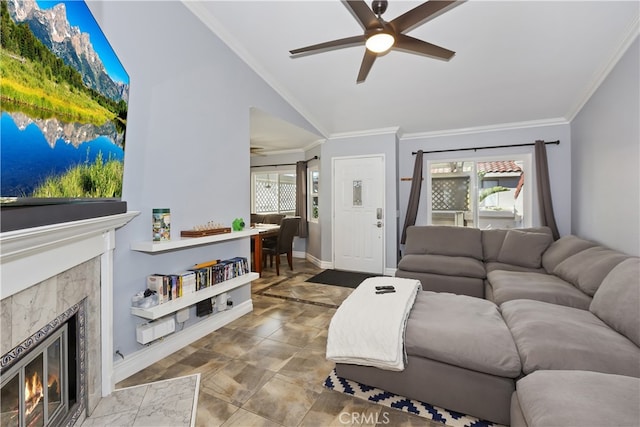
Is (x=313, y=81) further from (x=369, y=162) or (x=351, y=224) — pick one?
(x=351, y=224)

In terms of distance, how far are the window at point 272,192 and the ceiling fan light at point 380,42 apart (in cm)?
507

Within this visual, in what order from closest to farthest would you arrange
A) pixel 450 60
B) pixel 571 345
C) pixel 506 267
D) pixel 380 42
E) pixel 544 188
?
pixel 571 345 → pixel 380 42 → pixel 450 60 → pixel 506 267 → pixel 544 188

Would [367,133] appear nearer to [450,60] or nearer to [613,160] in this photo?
[450,60]

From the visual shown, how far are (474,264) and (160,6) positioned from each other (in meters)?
4.12

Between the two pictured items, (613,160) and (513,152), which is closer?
(613,160)

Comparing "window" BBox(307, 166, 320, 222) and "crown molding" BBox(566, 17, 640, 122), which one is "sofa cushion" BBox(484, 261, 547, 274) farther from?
"window" BBox(307, 166, 320, 222)

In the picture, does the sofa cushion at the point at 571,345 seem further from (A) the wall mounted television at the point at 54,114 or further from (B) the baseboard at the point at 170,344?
(B) the baseboard at the point at 170,344

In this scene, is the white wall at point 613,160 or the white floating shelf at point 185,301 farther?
the white wall at point 613,160

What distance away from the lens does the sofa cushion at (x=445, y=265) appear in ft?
11.6

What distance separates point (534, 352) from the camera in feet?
5.05

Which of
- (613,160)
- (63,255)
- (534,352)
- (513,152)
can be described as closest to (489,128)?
(513,152)

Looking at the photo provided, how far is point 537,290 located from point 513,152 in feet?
9.85

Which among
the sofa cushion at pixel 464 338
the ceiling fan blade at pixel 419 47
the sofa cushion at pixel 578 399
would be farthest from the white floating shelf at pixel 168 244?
the sofa cushion at pixel 578 399

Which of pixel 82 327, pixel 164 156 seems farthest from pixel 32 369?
pixel 164 156
